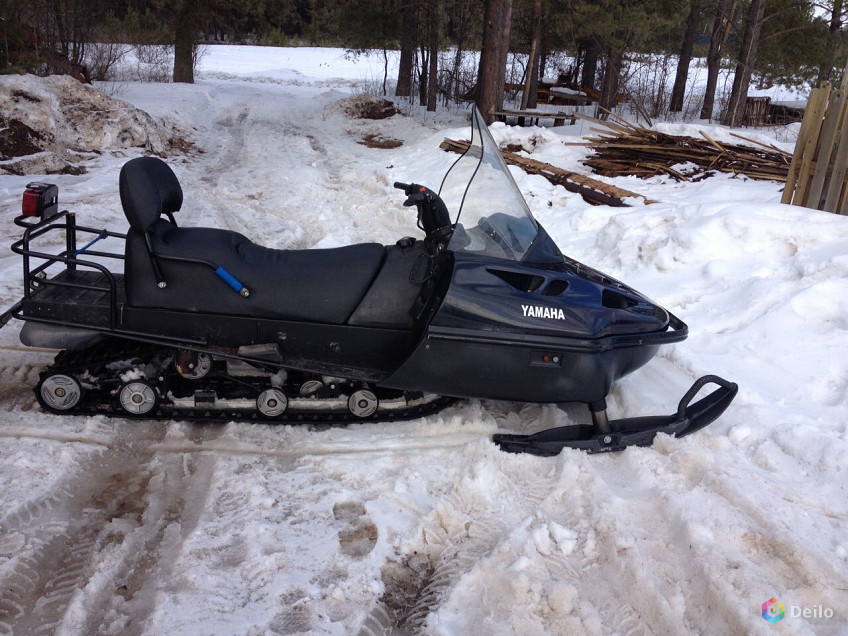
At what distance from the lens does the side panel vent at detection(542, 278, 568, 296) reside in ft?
10.8

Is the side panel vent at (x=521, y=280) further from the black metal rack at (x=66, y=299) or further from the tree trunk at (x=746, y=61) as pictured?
the tree trunk at (x=746, y=61)

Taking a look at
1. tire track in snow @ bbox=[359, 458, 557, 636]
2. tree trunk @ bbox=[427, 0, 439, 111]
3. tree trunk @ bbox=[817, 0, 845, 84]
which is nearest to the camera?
tire track in snow @ bbox=[359, 458, 557, 636]

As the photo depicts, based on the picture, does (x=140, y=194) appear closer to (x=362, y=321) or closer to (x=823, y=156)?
(x=362, y=321)

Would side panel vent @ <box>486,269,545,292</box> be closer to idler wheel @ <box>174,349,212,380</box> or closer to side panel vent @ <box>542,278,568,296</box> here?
side panel vent @ <box>542,278,568,296</box>

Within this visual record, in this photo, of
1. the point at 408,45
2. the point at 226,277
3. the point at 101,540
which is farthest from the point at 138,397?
the point at 408,45

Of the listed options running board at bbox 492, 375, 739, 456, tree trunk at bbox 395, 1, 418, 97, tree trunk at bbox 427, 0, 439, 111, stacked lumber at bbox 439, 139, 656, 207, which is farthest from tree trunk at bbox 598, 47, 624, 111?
running board at bbox 492, 375, 739, 456

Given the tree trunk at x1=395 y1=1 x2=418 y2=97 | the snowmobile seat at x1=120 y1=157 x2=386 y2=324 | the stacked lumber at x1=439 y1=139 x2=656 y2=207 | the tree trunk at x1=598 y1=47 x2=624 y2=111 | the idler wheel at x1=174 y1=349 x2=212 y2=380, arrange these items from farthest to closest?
the tree trunk at x1=598 y1=47 x2=624 y2=111 → the tree trunk at x1=395 y1=1 x2=418 y2=97 → the stacked lumber at x1=439 y1=139 x2=656 y2=207 → the idler wheel at x1=174 y1=349 x2=212 y2=380 → the snowmobile seat at x1=120 y1=157 x2=386 y2=324

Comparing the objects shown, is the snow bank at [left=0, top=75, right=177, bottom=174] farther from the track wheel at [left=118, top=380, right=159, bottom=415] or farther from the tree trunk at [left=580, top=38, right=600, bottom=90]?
the tree trunk at [left=580, top=38, right=600, bottom=90]

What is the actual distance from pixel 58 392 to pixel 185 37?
63.4 ft

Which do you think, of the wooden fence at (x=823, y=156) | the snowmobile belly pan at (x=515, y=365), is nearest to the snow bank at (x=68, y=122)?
the snowmobile belly pan at (x=515, y=365)

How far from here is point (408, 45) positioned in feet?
59.5

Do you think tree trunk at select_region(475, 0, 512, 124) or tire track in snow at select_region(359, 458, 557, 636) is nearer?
tire track in snow at select_region(359, 458, 557, 636)

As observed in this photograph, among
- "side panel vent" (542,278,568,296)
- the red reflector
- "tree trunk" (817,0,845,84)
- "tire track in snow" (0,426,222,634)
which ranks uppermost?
"tree trunk" (817,0,845,84)

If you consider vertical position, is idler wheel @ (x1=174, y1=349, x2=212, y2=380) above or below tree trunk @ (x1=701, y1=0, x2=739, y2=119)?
below
